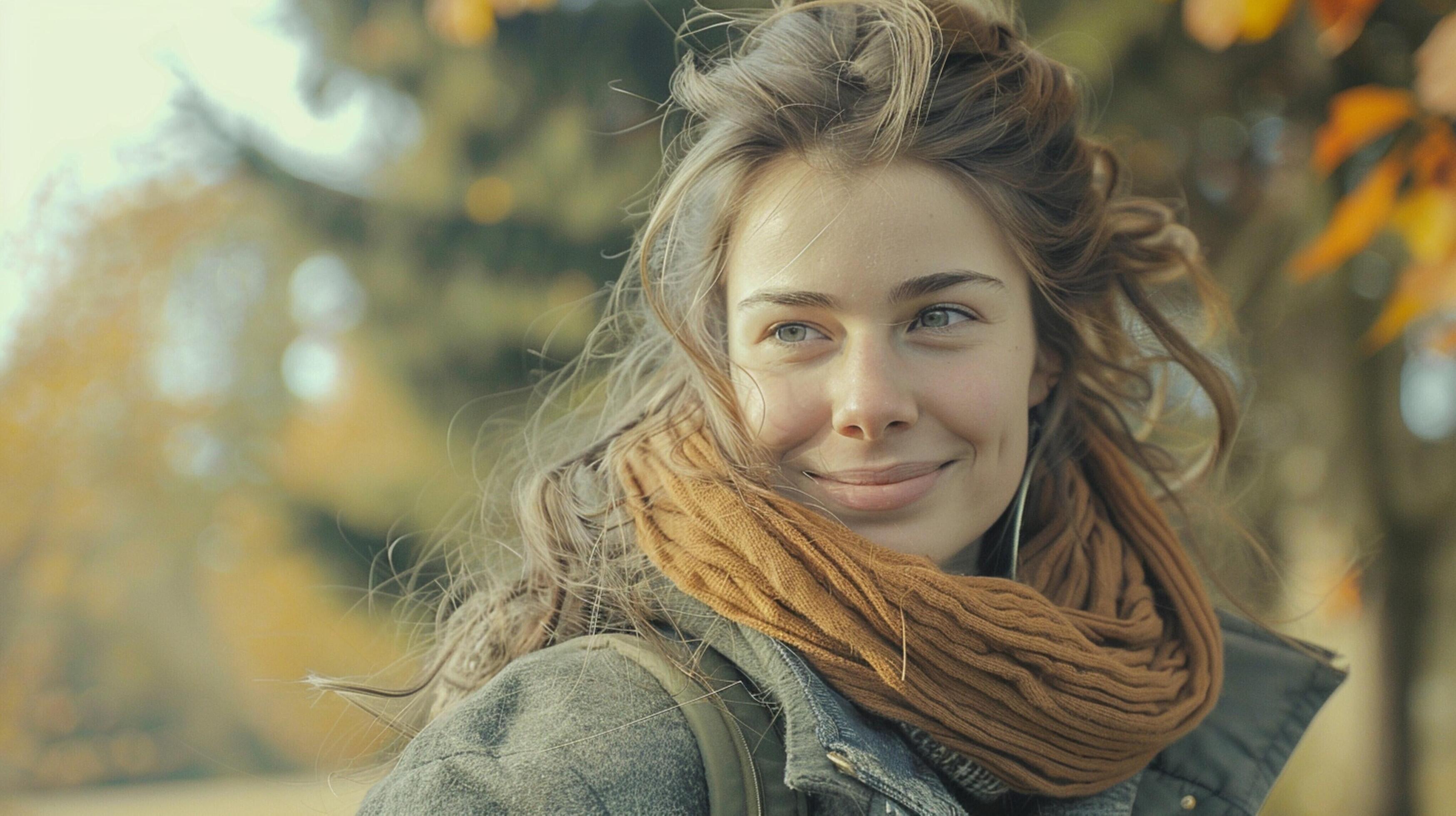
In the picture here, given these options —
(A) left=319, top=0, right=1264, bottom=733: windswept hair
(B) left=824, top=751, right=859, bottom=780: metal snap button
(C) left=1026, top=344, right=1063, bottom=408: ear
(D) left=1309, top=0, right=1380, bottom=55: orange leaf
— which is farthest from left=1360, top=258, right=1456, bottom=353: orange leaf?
(B) left=824, top=751, right=859, bottom=780: metal snap button

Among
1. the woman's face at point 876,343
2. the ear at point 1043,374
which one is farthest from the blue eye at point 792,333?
the ear at point 1043,374

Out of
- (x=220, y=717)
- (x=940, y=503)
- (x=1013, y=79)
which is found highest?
(x=1013, y=79)

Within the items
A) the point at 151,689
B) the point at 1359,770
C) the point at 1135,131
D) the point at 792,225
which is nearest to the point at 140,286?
the point at 151,689

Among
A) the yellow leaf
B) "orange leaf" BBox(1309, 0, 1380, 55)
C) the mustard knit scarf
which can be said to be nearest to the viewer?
the mustard knit scarf

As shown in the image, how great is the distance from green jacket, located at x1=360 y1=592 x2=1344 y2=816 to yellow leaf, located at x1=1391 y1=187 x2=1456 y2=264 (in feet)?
6.44

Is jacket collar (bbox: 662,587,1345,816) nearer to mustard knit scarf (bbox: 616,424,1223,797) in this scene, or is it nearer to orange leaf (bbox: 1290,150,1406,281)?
mustard knit scarf (bbox: 616,424,1223,797)

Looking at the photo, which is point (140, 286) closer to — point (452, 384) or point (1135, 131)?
point (452, 384)

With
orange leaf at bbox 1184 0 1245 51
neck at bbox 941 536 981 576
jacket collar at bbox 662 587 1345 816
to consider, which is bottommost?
jacket collar at bbox 662 587 1345 816

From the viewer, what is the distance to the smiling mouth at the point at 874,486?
1.70 m

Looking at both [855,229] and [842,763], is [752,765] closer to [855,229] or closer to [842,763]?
[842,763]

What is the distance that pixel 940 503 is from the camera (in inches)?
69.9

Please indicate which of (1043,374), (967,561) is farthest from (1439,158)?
(967,561)

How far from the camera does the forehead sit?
1.67m

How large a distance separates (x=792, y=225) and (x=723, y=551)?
462mm
